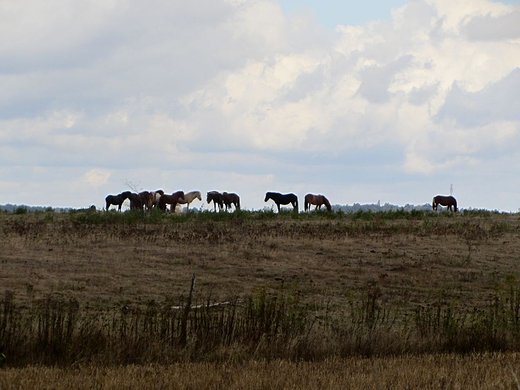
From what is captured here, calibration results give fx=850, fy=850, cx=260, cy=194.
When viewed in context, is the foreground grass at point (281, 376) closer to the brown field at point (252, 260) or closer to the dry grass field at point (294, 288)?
the dry grass field at point (294, 288)

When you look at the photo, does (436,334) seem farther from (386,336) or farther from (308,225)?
(308,225)

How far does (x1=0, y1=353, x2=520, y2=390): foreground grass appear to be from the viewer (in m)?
10.5

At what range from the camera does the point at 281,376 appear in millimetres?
11102

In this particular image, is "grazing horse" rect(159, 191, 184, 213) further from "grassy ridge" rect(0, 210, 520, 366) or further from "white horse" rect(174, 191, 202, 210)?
"grassy ridge" rect(0, 210, 520, 366)

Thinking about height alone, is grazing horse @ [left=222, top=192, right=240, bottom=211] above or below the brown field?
above

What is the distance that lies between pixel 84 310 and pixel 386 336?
5.78 meters

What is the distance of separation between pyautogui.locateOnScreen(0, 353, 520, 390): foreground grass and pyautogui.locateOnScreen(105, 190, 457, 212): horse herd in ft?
93.2

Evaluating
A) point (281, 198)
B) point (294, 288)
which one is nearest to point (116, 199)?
point (281, 198)

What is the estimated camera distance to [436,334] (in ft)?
46.4

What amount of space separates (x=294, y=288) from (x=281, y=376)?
801 cm

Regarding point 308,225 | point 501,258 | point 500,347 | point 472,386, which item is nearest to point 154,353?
point 472,386

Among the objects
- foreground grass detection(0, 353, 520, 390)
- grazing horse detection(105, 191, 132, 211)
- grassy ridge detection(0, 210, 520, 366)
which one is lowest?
foreground grass detection(0, 353, 520, 390)

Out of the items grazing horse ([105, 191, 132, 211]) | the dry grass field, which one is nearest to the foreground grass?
the dry grass field

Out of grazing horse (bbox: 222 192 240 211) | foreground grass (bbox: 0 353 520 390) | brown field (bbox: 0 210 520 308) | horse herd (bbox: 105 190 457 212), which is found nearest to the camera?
foreground grass (bbox: 0 353 520 390)
